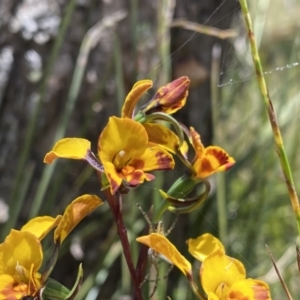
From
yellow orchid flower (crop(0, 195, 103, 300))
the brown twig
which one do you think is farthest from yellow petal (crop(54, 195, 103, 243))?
the brown twig

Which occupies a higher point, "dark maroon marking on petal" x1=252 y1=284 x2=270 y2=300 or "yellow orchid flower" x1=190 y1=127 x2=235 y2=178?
"yellow orchid flower" x1=190 y1=127 x2=235 y2=178

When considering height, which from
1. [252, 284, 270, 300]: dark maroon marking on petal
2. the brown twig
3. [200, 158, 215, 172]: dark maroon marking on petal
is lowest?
[252, 284, 270, 300]: dark maroon marking on petal

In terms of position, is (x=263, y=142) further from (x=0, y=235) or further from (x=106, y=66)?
(x=0, y=235)

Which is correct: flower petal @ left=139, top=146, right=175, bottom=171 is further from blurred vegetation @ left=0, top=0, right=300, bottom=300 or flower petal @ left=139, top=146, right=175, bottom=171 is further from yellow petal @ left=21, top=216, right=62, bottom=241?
blurred vegetation @ left=0, top=0, right=300, bottom=300

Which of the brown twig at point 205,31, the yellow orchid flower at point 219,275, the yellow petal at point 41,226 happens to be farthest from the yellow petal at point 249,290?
the brown twig at point 205,31

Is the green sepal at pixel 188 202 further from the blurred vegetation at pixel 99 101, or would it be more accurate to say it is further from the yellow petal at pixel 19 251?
the blurred vegetation at pixel 99 101

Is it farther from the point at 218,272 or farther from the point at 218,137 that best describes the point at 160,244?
the point at 218,137

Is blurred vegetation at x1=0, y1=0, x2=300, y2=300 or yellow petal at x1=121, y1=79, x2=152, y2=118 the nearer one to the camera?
yellow petal at x1=121, y1=79, x2=152, y2=118
